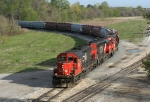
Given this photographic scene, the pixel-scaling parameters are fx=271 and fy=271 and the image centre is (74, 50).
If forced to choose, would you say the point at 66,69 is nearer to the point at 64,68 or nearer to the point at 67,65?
the point at 64,68

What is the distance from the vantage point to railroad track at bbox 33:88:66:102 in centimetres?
2039

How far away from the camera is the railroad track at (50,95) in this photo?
20391mm

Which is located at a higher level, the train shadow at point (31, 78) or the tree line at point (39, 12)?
the tree line at point (39, 12)

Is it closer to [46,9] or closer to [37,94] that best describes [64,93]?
[37,94]

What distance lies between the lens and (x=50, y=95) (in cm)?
2156

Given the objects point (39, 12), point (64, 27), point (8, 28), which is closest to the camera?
point (8, 28)

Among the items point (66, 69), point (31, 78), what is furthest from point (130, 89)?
point (31, 78)

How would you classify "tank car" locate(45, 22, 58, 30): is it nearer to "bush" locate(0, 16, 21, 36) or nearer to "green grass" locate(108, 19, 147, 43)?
"bush" locate(0, 16, 21, 36)

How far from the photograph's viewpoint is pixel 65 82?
23.4 m

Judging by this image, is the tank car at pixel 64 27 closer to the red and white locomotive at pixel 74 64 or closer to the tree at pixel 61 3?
the red and white locomotive at pixel 74 64

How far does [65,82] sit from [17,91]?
4152mm

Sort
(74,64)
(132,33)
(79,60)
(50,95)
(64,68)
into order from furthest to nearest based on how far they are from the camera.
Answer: (132,33)
(79,60)
(74,64)
(64,68)
(50,95)

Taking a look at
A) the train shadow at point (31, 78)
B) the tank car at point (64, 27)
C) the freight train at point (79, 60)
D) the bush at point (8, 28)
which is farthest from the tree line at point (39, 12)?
the train shadow at point (31, 78)

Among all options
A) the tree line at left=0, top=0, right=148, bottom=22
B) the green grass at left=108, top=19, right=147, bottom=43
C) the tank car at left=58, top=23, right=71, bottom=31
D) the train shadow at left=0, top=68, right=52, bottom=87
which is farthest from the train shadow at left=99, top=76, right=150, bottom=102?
the tree line at left=0, top=0, right=148, bottom=22
